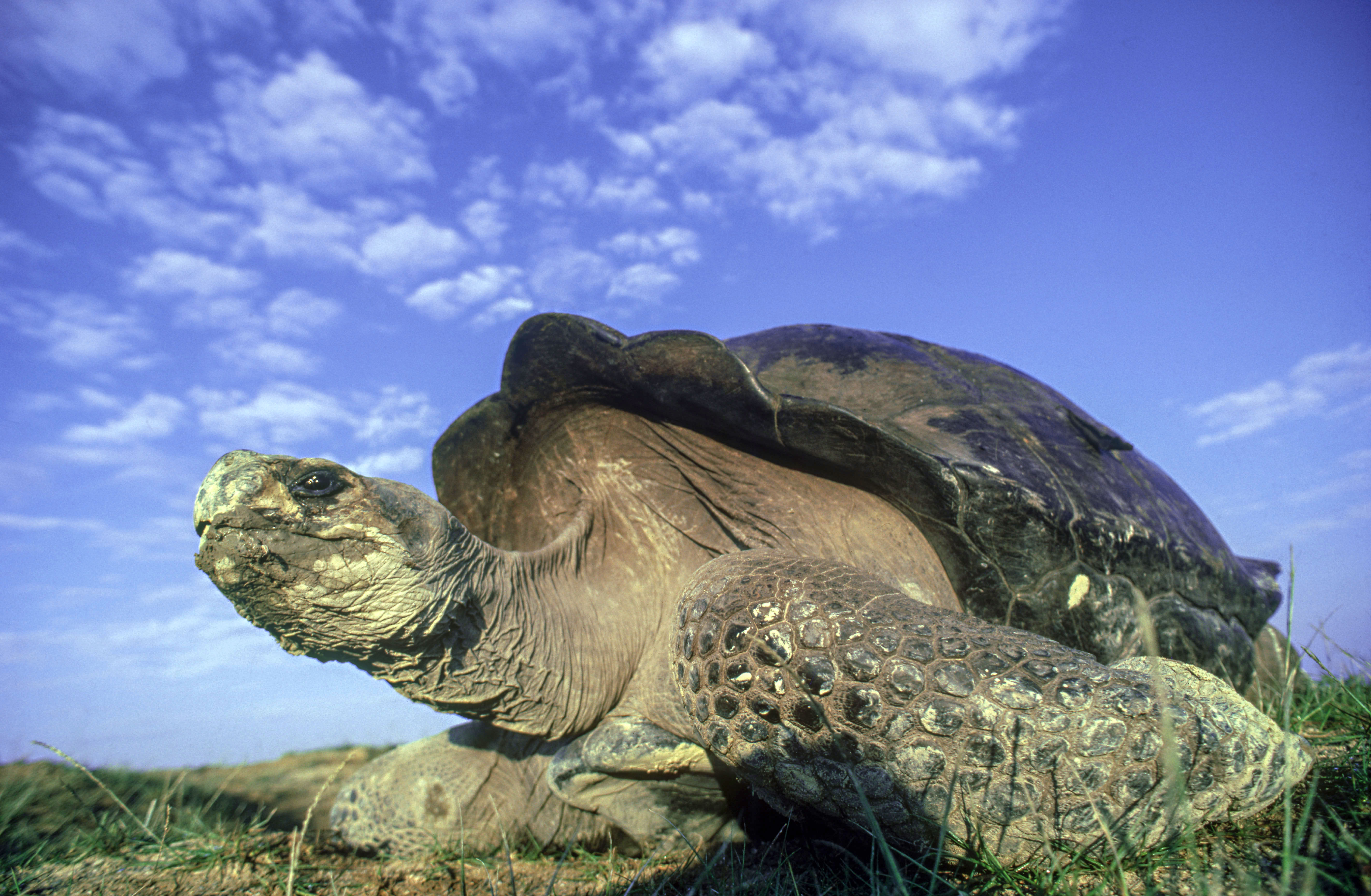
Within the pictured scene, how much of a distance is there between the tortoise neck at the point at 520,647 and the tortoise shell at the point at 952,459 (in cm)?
92

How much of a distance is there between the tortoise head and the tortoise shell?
115 cm

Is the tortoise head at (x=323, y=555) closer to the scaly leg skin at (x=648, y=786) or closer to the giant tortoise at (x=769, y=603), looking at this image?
the giant tortoise at (x=769, y=603)

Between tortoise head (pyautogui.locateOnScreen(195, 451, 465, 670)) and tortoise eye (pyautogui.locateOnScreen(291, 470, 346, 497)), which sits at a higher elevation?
tortoise eye (pyautogui.locateOnScreen(291, 470, 346, 497))

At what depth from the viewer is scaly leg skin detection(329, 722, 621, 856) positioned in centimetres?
309

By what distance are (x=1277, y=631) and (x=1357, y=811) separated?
4053mm

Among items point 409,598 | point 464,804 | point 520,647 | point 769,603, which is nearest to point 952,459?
point 769,603

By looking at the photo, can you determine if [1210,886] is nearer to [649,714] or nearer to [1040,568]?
[1040,568]

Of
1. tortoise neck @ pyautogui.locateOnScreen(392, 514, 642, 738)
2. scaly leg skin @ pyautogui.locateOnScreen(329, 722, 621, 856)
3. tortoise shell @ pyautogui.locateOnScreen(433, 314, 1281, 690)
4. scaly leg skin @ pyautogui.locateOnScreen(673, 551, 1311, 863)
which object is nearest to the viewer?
scaly leg skin @ pyautogui.locateOnScreen(673, 551, 1311, 863)

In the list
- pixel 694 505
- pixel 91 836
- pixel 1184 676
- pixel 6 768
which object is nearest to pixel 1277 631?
pixel 1184 676

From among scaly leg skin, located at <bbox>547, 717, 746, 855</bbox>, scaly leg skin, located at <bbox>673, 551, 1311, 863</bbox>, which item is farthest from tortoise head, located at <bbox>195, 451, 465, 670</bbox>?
scaly leg skin, located at <bbox>673, 551, 1311, 863</bbox>

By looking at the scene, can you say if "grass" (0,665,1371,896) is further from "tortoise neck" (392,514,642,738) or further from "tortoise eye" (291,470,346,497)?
"tortoise eye" (291,470,346,497)

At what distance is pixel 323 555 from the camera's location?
2.33m

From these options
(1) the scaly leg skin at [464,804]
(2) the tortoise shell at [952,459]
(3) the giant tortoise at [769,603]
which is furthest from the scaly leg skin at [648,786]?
(2) the tortoise shell at [952,459]

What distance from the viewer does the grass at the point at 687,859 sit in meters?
1.53
